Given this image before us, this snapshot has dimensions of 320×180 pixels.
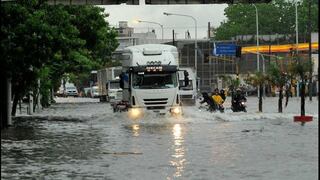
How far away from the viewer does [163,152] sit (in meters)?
18.5

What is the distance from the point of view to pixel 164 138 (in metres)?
23.3

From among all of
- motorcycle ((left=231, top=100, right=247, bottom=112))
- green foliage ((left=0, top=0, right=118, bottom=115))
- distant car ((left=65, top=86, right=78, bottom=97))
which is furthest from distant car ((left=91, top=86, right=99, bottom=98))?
green foliage ((left=0, top=0, right=118, bottom=115))

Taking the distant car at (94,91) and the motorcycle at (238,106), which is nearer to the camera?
the motorcycle at (238,106)

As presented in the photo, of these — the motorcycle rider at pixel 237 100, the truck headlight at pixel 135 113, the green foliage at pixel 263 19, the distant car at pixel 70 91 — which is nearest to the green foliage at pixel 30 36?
the truck headlight at pixel 135 113

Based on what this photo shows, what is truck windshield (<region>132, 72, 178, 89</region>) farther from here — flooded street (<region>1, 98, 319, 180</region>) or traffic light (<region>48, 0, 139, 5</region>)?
traffic light (<region>48, 0, 139, 5</region>)

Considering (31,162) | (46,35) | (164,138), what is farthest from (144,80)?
(31,162)

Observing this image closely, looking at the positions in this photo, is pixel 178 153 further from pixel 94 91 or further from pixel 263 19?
pixel 263 19

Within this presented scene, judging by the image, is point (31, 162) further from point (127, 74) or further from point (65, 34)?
point (127, 74)

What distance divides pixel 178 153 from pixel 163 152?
47cm

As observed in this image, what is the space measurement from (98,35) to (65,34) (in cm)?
1800

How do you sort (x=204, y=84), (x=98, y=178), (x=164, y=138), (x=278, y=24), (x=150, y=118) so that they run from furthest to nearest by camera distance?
(x=278, y=24) → (x=204, y=84) → (x=150, y=118) → (x=164, y=138) → (x=98, y=178)

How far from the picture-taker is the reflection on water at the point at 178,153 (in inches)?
586

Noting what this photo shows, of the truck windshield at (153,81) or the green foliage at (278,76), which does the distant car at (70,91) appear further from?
the truck windshield at (153,81)

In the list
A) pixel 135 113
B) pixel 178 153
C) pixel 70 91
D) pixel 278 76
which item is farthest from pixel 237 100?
pixel 70 91
